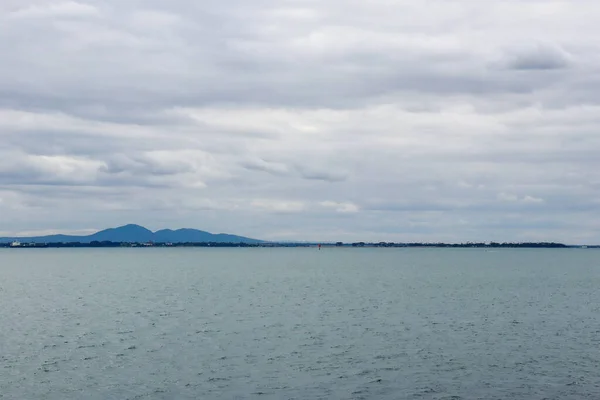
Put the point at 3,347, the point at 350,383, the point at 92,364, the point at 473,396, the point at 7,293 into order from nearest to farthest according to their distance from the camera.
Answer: the point at 473,396 → the point at 350,383 → the point at 92,364 → the point at 3,347 → the point at 7,293

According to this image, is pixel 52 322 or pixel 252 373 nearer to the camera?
pixel 252 373

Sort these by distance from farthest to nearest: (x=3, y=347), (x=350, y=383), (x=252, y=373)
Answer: (x=3, y=347), (x=252, y=373), (x=350, y=383)

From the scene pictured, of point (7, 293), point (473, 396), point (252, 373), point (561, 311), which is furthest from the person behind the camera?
point (7, 293)

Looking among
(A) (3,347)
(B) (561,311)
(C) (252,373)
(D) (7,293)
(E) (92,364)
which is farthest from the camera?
(D) (7,293)

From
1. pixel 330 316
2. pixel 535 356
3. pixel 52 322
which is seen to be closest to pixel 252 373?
pixel 535 356

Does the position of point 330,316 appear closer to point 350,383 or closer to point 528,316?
point 528,316

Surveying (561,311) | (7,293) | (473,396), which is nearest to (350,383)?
(473,396)

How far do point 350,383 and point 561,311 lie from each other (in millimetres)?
63759

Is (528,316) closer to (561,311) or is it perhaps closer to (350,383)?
(561,311)

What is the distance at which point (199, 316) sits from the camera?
103m

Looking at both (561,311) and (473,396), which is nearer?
(473,396)

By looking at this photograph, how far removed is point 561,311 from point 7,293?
119 m

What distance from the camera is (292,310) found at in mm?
109812

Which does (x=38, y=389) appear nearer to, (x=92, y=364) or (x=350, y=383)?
(x=92, y=364)
